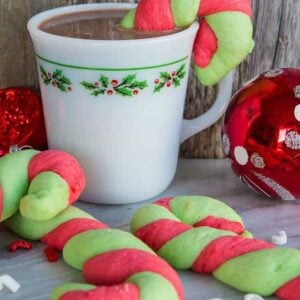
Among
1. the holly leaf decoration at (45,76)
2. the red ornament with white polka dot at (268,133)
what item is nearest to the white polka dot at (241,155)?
the red ornament with white polka dot at (268,133)

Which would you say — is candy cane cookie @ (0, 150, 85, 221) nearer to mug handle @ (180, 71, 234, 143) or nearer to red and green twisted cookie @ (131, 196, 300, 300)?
red and green twisted cookie @ (131, 196, 300, 300)

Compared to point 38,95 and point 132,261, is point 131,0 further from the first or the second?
point 132,261

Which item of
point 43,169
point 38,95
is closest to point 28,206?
point 43,169

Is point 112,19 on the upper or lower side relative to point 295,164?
upper

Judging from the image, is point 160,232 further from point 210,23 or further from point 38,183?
point 210,23

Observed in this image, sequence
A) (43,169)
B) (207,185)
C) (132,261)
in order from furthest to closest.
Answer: (207,185) → (43,169) → (132,261)

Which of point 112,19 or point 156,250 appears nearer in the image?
point 156,250

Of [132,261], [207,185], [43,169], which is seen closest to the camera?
[132,261]

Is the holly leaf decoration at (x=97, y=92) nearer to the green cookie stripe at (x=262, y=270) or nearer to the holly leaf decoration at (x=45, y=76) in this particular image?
the holly leaf decoration at (x=45, y=76)
